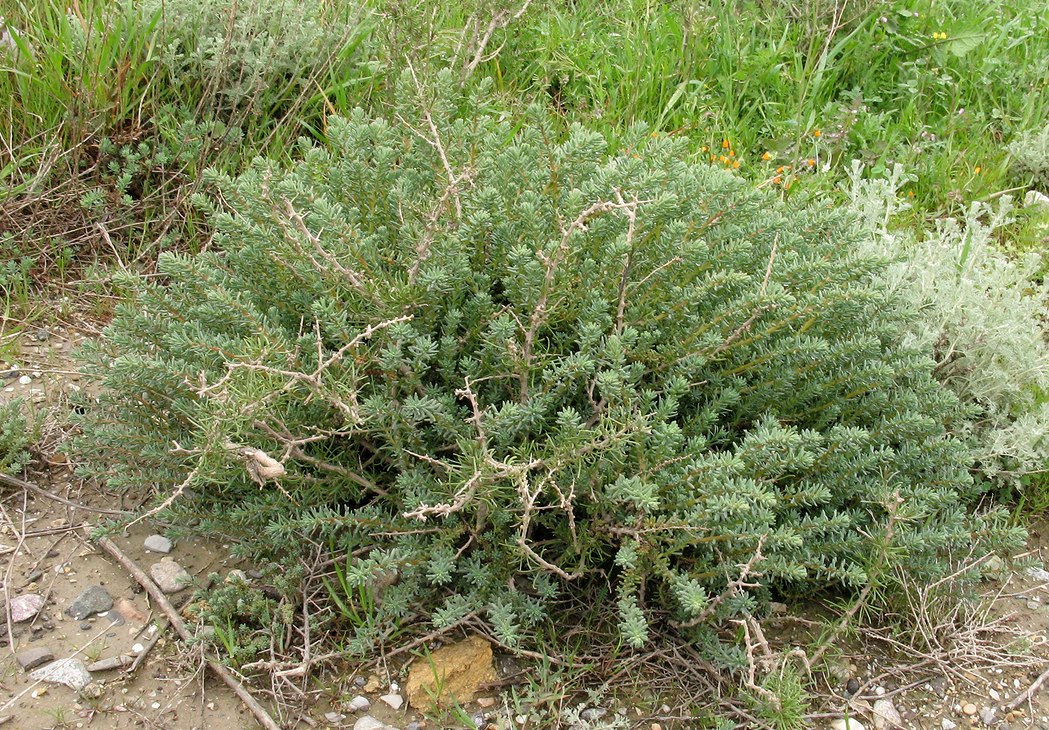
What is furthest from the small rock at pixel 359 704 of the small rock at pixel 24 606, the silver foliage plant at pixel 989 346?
the silver foliage plant at pixel 989 346

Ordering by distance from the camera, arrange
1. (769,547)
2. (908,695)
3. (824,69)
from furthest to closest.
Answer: (824,69) → (908,695) → (769,547)

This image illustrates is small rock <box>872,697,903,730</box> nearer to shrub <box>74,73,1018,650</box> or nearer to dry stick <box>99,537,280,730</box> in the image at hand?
shrub <box>74,73,1018,650</box>

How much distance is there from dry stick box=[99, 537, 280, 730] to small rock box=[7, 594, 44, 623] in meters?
0.23

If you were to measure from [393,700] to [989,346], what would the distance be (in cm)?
225

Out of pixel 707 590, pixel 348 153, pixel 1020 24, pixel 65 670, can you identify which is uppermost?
pixel 1020 24

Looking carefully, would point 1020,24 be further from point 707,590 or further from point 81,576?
point 81,576

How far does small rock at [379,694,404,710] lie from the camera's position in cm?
256

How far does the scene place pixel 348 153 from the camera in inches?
112

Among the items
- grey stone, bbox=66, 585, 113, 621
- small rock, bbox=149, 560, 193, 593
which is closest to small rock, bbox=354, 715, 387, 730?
small rock, bbox=149, 560, 193, 593

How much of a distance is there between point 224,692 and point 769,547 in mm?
1439

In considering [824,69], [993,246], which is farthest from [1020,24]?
[993,246]

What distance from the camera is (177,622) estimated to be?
2.66m

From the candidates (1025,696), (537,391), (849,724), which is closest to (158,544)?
(537,391)

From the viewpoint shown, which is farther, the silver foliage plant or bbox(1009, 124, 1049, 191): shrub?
bbox(1009, 124, 1049, 191): shrub
